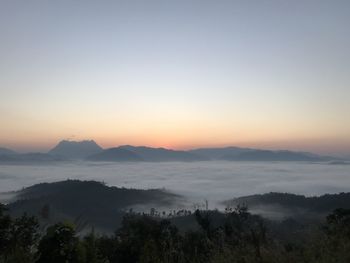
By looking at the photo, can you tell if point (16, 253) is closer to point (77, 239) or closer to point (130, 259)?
point (77, 239)

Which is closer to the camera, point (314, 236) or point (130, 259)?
point (314, 236)

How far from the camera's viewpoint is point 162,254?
652cm

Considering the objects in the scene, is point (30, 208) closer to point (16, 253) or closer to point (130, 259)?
point (130, 259)

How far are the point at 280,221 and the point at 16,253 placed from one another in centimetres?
17257

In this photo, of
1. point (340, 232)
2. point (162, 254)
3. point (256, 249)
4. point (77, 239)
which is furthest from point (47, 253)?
point (340, 232)

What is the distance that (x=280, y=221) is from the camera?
168000 mm

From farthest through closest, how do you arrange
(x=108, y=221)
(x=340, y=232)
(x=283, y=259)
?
(x=108, y=221) < (x=340, y=232) < (x=283, y=259)

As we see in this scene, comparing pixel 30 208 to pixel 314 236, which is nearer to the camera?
pixel 314 236

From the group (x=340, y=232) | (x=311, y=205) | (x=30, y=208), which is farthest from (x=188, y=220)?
(x=340, y=232)

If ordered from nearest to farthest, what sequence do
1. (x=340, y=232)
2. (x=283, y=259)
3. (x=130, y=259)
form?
(x=283, y=259)
(x=340, y=232)
(x=130, y=259)

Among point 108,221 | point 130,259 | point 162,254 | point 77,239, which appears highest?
point 77,239

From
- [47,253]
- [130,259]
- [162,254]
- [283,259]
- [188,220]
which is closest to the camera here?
[47,253]

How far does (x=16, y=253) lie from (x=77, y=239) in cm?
110

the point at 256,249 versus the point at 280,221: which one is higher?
the point at 256,249
